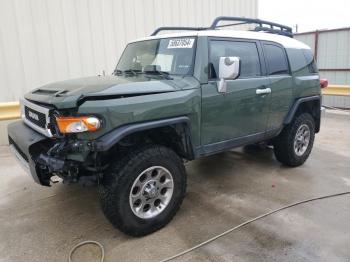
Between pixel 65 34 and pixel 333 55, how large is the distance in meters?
8.30

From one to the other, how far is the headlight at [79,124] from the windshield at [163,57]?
1187mm

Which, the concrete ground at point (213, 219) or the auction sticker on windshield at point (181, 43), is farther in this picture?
the auction sticker on windshield at point (181, 43)

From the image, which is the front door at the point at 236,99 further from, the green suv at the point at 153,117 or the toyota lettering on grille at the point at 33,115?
the toyota lettering on grille at the point at 33,115

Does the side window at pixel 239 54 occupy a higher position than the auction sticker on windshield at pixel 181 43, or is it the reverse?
the auction sticker on windshield at pixel 181 43

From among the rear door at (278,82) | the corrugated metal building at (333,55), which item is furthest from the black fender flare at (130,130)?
the corrugated metal building at (333,55)

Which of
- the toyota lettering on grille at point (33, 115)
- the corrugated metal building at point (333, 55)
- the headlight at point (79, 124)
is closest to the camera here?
the headlight at point (79, 124)

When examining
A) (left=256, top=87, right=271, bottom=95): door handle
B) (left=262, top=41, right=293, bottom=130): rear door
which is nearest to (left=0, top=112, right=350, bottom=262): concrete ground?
(left=262, top=41, right=293, bottom=130): rear door

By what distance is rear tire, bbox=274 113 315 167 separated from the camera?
4.64 meters

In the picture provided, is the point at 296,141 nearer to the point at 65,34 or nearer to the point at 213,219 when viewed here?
the point at 213,219

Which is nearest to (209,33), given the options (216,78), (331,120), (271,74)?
(216,78)

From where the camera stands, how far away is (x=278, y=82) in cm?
422

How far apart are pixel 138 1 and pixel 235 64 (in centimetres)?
523

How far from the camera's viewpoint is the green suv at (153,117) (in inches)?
107

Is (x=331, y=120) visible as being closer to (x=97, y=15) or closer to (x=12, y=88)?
(x=97, y=15)
